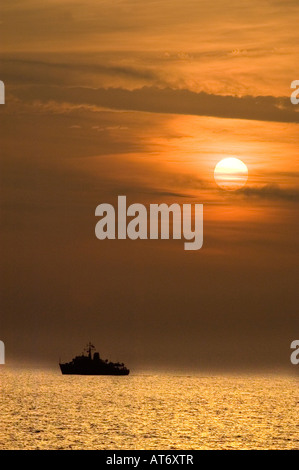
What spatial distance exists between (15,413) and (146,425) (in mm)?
41990

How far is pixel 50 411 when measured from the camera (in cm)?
19175

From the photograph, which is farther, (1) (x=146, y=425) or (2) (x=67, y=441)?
(1) (x=146, y=425)

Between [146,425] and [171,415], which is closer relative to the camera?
[146,425]

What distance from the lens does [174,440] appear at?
440 ft
